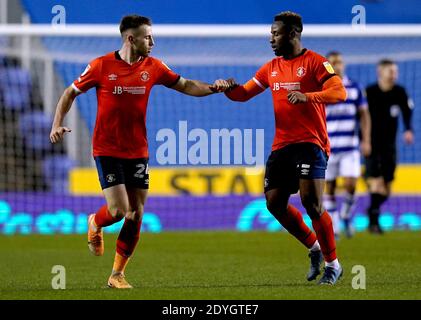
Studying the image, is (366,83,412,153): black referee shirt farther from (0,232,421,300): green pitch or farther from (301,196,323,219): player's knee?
(301,196,323,219): player's knee

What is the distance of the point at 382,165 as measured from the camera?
1578 centimetres

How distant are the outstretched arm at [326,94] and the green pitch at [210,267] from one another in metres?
1.37

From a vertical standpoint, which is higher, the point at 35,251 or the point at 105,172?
the point at 105,172

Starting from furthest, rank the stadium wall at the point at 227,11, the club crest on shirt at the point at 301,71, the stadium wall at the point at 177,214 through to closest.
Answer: the stadium wall at the point at 177,214
the stadium wall at the point at 227,11
the club crest on shirt at the point at 301,71

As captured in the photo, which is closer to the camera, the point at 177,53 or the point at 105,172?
the point at 105,172

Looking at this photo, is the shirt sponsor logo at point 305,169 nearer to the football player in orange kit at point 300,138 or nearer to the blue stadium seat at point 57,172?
the football player in orange kit at point 300,138

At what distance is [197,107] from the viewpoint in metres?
18.5

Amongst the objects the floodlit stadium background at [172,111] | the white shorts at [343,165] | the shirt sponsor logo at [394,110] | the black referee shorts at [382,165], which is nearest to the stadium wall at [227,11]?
the floodlit stadium background at [172,111]

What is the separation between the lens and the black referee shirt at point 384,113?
1578 cm

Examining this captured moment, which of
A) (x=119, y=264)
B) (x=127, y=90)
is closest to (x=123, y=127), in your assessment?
(x=127, y=90)

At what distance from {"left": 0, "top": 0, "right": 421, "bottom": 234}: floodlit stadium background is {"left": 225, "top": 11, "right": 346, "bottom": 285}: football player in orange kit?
288 inches

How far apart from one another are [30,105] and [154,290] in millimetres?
11753
